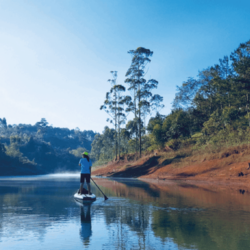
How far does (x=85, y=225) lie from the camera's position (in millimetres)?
9875

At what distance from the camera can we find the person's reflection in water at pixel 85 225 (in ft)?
26.8

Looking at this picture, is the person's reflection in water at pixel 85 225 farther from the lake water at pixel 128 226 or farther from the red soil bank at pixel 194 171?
the red soil bank at pixel 194 171

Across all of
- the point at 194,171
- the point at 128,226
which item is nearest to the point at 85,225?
the point at 128,226

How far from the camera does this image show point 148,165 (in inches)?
1994

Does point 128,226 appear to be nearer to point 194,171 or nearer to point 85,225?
point 85,225

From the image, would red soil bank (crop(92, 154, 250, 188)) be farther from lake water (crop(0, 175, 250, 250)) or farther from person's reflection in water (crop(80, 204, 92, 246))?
person's reflection in water (crop(80, 204, 92, 246))

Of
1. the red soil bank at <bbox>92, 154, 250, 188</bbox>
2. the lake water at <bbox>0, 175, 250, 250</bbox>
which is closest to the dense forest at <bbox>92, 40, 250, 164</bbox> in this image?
the red soil bank at <bbox>92, 154, 250, 188</bbox>

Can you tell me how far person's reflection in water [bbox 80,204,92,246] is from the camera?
26.8 ft

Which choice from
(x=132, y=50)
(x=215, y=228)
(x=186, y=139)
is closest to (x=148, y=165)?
(x=186, y=139)

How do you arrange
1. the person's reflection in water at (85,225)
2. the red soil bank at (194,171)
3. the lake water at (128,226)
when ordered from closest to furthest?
1. the lake water at (128,226)
2. the person's reflection in water at (85,225)
3. the red soil bank at (194,171)

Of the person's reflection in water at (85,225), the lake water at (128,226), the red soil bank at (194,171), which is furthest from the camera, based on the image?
the red soil bank at (194,171)

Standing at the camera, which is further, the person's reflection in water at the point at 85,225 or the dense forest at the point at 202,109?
the dense forest at the point at 202,109

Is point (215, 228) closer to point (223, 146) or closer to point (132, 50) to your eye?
point (223, 146)

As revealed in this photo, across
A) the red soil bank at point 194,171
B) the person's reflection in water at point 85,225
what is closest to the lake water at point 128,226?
the person's reflection in water at point 85,225
